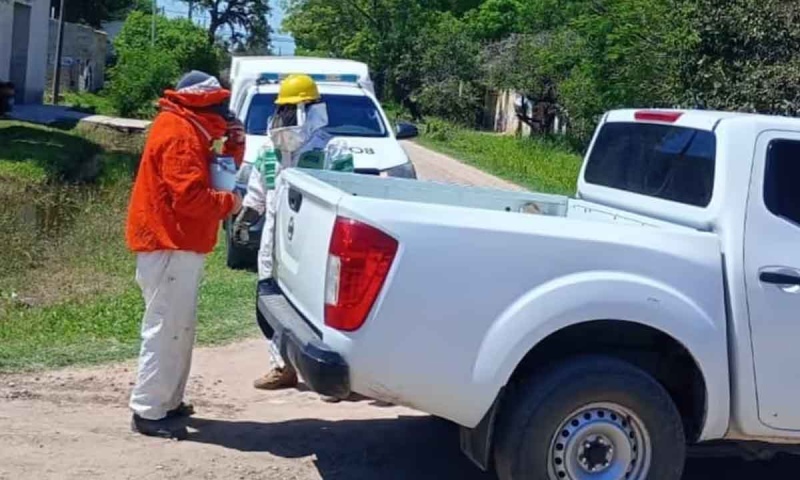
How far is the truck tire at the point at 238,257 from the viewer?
1229 centimetres

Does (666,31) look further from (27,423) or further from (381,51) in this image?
(381,51)

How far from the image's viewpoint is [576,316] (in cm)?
530

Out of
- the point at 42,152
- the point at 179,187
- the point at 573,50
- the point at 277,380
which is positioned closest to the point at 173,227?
the point at 179,187

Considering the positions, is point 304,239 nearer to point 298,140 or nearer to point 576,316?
point 576,316

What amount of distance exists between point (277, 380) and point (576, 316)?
289 centimetres

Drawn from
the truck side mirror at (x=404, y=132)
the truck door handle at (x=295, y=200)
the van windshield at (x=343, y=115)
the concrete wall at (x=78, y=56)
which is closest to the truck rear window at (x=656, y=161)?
the truck door handle at (x=295, y=200)

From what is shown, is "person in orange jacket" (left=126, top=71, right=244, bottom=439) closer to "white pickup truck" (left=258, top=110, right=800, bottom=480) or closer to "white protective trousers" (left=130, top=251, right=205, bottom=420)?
"white protective trousers" (left=130, top=251, right=205, bottom=420)

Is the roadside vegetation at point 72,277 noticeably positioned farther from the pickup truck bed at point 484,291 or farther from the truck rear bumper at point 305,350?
the pickup truck bed at point 484,291

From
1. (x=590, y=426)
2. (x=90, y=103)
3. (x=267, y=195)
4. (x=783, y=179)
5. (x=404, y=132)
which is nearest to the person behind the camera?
(x=590, y=426)

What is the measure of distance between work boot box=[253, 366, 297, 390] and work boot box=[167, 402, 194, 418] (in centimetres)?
74

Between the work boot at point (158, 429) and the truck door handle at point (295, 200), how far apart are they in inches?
54.3

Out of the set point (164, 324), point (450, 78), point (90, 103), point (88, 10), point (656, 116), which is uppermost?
point (88, 10)

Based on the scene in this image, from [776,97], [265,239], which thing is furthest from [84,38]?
[265,239]

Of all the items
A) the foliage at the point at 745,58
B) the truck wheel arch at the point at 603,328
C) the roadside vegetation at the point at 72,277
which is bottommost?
the roadside vegetation at the point at 72,277
